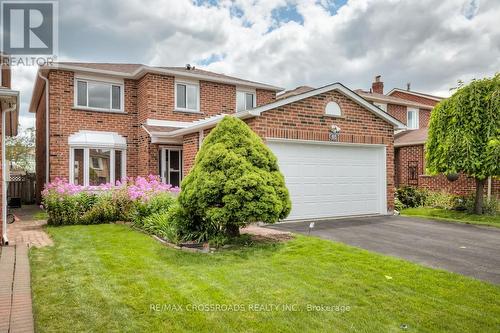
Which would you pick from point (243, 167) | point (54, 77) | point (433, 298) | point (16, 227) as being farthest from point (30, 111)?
point (433, 298)

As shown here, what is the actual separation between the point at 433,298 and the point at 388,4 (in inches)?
416

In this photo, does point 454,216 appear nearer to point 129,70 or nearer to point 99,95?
point 129,70

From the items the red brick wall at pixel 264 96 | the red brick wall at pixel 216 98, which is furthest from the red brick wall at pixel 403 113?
the red brick wall at pixel 216 98

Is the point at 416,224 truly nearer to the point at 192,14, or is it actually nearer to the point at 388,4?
the point at 388,4

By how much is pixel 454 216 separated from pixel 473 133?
3.09 m

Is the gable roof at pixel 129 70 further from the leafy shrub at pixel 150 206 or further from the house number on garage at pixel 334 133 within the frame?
the house number on garage at pixel 334 133

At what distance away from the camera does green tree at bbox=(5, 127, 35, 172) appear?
28775 millimetres

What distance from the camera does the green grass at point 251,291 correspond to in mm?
4188

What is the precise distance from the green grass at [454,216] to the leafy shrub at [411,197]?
150 cm

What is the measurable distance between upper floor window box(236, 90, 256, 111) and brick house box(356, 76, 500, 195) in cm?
806

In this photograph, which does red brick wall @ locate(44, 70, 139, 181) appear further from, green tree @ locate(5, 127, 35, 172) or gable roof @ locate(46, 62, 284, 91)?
green tree @ locate(5, 127, 35, 172)

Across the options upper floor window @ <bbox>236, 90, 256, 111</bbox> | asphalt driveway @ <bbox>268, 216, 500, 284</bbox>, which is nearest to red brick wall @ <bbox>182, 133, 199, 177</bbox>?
asphalt driveway @ <bbox>268, 216, 500, 284</bbox>

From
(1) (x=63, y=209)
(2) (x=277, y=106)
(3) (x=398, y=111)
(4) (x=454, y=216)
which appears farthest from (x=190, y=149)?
(3) (x=398, y=111)

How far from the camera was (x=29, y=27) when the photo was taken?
1259cm
